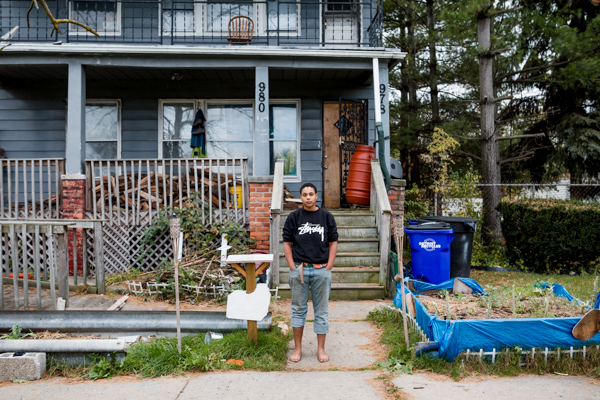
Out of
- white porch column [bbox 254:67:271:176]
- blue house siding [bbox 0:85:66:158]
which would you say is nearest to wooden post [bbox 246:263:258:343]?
white porch column [bbox 254:67:271:176]

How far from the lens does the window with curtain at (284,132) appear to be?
10.6m

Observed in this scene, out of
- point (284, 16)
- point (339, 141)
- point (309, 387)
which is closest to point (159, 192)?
point (339, 141)

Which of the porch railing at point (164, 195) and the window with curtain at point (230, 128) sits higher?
the window with curtain at point (230, 128)

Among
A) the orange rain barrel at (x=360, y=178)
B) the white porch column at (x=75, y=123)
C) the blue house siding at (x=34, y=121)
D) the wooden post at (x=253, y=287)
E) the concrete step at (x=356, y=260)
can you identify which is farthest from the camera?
the blue house siding at (x=34, y=121)

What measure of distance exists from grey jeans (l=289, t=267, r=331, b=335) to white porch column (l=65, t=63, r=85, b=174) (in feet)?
18.9

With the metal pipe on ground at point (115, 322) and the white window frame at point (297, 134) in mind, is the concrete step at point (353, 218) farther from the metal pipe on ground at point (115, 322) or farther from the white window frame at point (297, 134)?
the metal pipe on ground at point (115, 322)

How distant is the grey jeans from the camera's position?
14.5ft

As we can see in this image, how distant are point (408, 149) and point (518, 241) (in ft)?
23.6

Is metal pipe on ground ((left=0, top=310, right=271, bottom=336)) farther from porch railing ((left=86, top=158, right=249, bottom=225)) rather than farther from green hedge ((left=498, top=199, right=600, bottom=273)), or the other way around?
green hedge ((left=498, top=199, right=600, bottom=273))

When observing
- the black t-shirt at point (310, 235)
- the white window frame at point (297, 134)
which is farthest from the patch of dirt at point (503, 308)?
the white window frame at point (297, 134)

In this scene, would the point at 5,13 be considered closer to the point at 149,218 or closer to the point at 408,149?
the point at 149,218

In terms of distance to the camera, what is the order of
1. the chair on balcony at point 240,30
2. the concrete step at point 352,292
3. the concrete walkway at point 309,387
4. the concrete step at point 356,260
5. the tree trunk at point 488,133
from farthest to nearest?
the tree trunk at point 488,133
the chair on balcony at point 240,30
the concrete step at point 356,260
the concrete step at point 352,292
the concrete walkway at point 309,387

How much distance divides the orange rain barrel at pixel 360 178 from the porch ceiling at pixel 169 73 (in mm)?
1848

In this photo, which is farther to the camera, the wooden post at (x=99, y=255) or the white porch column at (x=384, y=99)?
the white porch column at (x=384, y=99)
